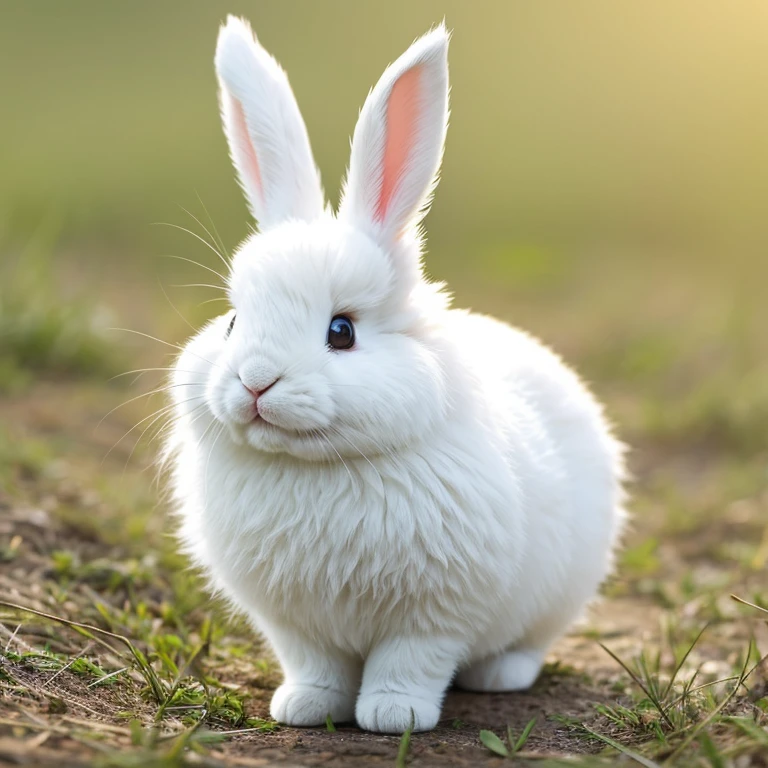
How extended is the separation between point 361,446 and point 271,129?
1204 millimetres

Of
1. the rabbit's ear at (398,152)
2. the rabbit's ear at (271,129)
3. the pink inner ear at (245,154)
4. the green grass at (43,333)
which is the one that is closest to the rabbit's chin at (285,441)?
the rabbit's ear at (398,152)

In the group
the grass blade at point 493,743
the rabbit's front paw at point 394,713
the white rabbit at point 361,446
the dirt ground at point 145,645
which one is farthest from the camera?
the rabbit's front paw at point 394,713

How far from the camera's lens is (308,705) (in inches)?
126

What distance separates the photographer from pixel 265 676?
3684mm

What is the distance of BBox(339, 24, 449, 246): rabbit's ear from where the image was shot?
315 cm

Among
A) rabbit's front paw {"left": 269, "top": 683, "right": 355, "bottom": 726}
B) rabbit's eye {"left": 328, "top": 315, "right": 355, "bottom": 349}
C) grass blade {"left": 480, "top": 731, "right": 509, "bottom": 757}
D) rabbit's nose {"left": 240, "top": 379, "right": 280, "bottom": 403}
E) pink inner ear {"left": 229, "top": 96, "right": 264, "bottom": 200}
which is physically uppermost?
pink inner ear {"left": 229, "top": 96, "right": 264, "bottom": 200}

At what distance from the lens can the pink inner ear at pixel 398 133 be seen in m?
3.18

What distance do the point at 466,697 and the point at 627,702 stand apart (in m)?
0.55

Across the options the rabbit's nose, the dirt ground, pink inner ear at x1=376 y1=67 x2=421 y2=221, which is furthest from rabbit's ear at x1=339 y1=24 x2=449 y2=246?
the dirt ground

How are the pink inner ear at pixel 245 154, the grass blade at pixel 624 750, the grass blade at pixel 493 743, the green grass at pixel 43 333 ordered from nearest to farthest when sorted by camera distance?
the grass blade at pixel 624 750, the grass blade at pixel 493 743, the pink inner ear at pixel 245 154, the green grass at pixel 43 333

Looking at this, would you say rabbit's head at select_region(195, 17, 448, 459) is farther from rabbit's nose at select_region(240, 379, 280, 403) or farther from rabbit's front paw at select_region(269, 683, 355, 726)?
rabbit's front paw at select_region(269, 683, 355, 726)

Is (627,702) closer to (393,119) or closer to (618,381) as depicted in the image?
(393,119)

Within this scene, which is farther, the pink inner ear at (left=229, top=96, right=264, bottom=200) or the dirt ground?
the pink inner ear at (left=229, top=96, right=264, bottom=200)

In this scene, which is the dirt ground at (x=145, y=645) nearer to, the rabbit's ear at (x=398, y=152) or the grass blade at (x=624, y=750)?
the grass blade at (x=624, y=750)
